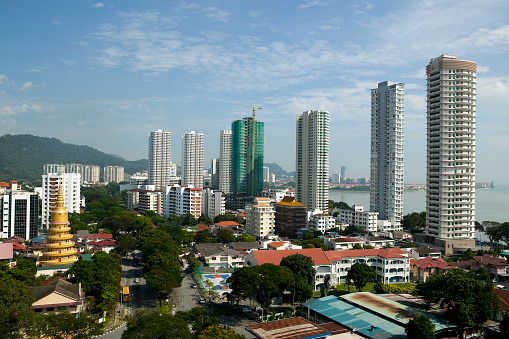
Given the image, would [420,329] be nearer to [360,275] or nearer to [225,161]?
[360,275]

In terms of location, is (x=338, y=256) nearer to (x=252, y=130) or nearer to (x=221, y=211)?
(x=221, y=211)

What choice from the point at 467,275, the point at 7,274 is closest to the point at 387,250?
the point at 467,275

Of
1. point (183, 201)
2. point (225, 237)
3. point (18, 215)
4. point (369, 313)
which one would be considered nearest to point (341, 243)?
point (225, 237)

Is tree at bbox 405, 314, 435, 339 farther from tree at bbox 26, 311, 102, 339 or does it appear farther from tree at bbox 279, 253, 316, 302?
tree at bbox 26, 311, 102, 339

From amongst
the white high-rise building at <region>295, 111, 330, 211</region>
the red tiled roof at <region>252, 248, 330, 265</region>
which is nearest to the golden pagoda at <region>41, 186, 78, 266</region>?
the red tiled roof at <region>252, 248, 330, 265</region>

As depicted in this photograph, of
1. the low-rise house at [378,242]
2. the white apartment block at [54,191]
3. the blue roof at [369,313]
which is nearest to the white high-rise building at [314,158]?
the low-rise house at [378,242]

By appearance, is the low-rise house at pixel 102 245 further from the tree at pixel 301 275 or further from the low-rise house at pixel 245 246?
the tree at pixel 301 275
